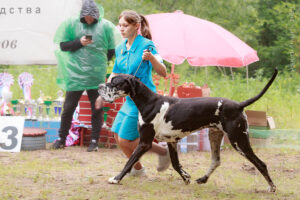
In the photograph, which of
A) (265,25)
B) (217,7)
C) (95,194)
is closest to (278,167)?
(95,194)

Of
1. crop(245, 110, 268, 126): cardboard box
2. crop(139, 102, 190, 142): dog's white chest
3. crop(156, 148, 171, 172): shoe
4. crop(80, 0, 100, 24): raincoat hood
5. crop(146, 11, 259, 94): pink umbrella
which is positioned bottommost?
crop(245, 110, 268, 126): cardboard box

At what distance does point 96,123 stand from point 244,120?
2896 mm

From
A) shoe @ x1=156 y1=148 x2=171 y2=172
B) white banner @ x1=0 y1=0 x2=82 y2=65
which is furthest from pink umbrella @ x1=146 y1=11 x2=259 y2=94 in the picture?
shoe @ x1=156 y1=148 x2=171 y2=172

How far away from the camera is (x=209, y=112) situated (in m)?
3.83

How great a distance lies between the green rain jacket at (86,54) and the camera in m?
6.09

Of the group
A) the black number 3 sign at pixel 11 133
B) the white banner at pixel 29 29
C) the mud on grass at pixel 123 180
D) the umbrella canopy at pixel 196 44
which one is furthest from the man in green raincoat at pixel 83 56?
the white banner at pixel 29 29

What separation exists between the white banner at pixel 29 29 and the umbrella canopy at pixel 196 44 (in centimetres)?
169

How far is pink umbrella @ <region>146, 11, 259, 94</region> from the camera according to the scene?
20.9 ft

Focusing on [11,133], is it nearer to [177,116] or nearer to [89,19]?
[89,19]

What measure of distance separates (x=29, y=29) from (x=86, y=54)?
1812 mm

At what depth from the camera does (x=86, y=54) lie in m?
6.10

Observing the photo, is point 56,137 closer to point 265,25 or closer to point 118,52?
point 118,52

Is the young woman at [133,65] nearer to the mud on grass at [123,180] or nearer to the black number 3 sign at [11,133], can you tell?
the mud on grass at [123,180]

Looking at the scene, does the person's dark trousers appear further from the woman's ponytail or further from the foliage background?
the foliage background
